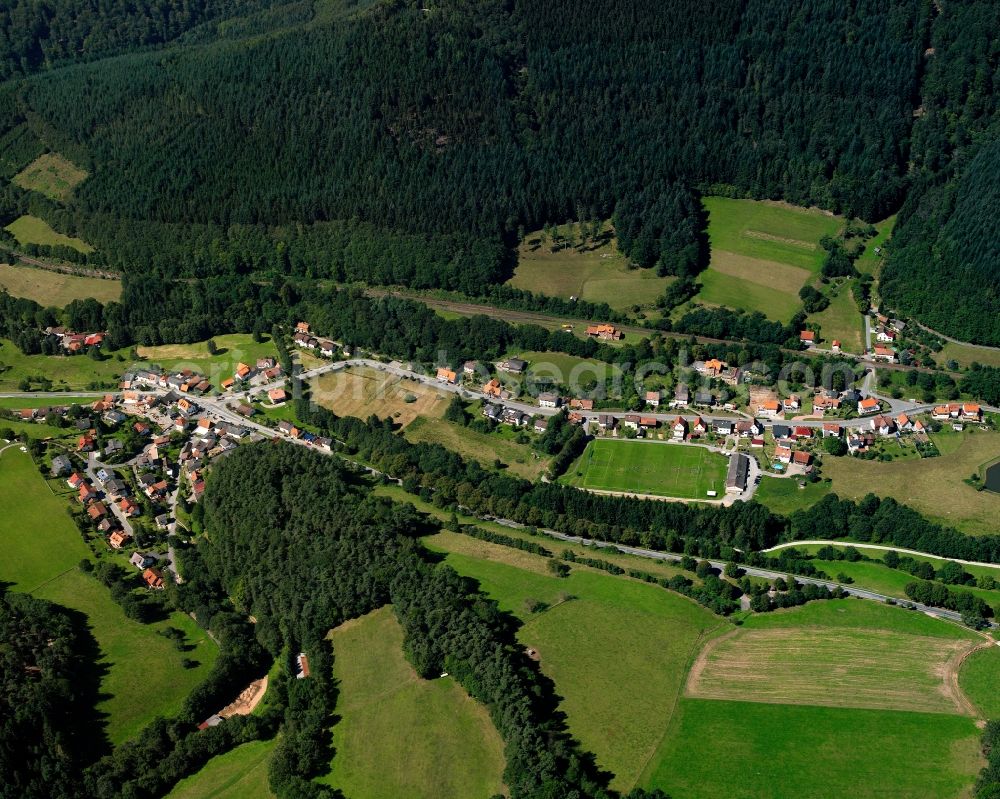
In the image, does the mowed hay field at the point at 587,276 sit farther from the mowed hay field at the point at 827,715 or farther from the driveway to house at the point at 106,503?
the mowed hay field at the point at 827,715

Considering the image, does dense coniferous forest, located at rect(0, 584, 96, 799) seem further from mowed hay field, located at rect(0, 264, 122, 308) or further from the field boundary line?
mowed hay field, located at rect(0, 264, 122, 308)

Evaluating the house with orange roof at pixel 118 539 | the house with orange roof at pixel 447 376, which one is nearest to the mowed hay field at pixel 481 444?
the house with orange roof at pixel 447 376

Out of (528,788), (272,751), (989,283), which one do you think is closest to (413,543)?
(272,751)

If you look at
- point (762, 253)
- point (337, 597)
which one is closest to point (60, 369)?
point (337, 597)

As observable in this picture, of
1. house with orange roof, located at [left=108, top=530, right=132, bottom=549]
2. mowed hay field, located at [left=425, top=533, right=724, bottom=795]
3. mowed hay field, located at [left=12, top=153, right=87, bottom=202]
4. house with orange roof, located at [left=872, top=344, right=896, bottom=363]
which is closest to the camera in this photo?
mowed hay field, located at [left=425, top=533, right=724, bottom=795]

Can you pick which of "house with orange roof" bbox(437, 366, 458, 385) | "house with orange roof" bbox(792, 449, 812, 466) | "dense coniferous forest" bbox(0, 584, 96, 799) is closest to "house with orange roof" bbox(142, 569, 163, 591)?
"dense coniferous forest" bbox(0, 584, 96, 799)

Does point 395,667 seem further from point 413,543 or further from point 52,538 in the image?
point 52,538

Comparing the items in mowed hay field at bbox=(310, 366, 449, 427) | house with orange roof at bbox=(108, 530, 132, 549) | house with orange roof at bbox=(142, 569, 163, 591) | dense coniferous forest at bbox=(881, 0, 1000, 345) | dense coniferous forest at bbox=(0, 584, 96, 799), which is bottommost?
dense coniferous forest at bbox=(0, 584, 96, 799)
